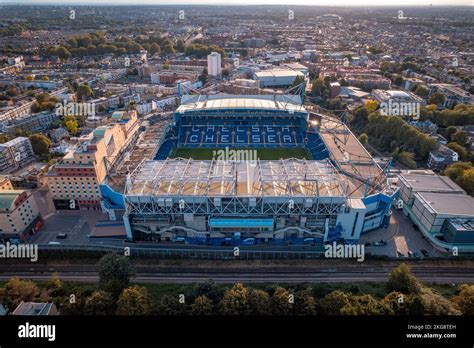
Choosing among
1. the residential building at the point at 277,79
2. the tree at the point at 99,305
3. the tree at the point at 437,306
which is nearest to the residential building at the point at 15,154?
the tree at the point at 99,305

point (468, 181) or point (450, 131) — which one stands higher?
point (450, 131)

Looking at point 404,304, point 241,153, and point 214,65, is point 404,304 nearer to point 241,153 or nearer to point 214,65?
point 241,153

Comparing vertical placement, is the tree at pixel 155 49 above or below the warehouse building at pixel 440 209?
above

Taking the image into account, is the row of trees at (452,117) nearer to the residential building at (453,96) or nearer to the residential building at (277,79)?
the residential building at (453,96)

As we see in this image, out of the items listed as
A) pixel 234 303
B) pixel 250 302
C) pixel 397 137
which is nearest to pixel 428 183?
pixel 397 137

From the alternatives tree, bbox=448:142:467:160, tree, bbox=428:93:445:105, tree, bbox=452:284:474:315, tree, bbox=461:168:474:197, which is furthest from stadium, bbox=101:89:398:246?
tree, bbox=428:93:445:105
